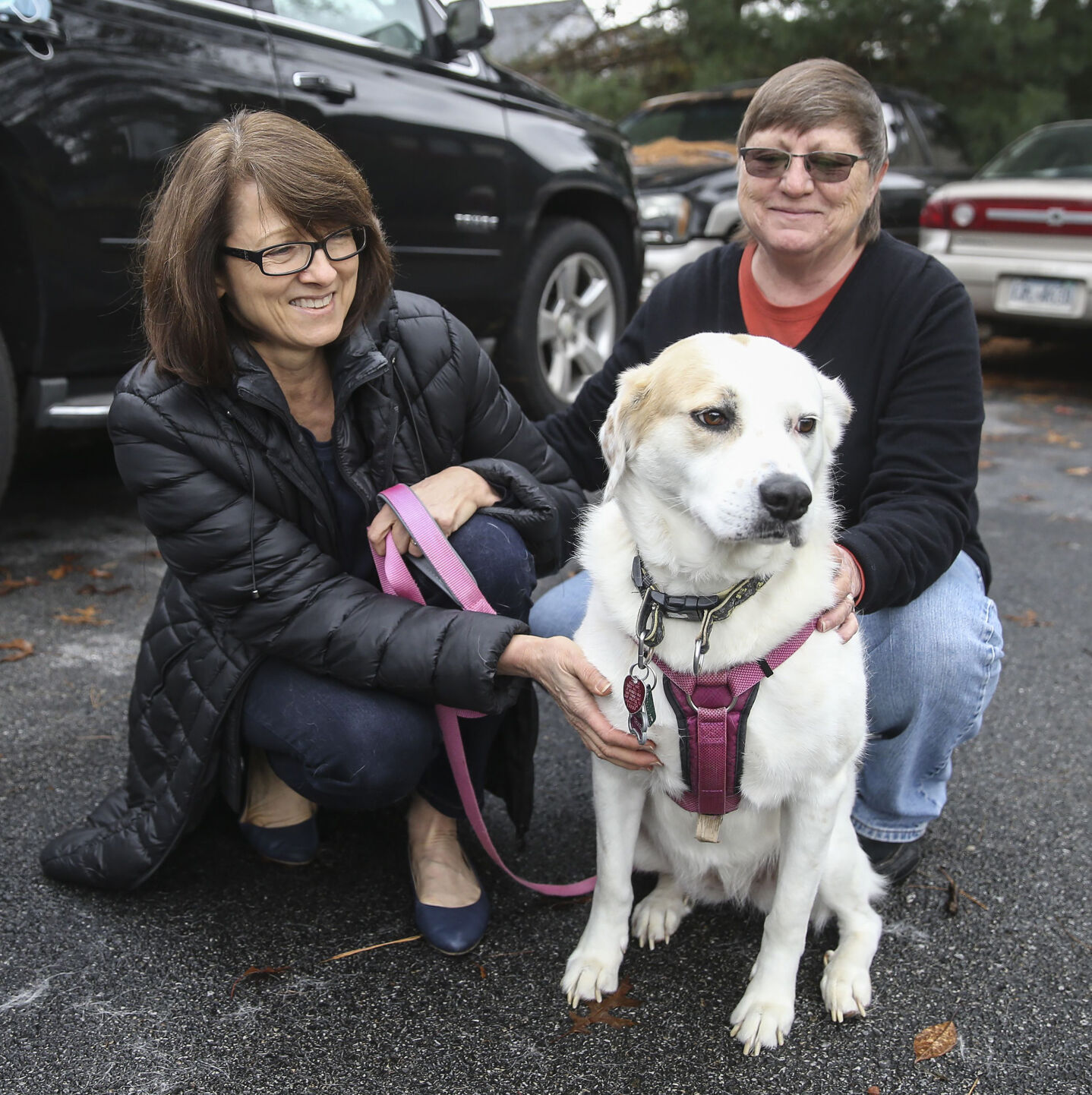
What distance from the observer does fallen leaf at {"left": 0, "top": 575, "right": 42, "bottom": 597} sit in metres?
3.37

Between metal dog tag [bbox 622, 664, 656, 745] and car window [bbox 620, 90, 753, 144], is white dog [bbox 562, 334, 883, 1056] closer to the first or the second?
metal dog tag [bbox 622, 664, 656, 745]

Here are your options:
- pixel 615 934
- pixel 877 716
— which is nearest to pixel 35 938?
pixel 615 934

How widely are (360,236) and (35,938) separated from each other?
1.49 meters

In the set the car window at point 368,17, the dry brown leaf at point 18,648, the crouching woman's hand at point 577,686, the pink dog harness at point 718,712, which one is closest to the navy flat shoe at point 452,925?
the crouching woman's hand at point 577,686

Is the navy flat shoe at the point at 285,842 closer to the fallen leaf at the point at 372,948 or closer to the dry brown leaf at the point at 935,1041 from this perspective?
the fallen leaf at the point at 372,948

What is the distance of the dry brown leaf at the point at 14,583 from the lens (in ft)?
11.0

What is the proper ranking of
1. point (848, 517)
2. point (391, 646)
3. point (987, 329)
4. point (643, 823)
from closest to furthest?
point (391, 646), point (643, 823), point (848, 517), point (987, 329)

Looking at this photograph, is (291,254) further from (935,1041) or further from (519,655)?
(935,1041)

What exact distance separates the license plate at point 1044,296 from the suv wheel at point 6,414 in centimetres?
586

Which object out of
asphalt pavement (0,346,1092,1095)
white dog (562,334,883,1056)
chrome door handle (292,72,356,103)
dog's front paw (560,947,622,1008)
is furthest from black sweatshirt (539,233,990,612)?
chrome door handle (292,72,356,103)

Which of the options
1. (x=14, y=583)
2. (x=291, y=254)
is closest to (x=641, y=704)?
(x=291, y=254)

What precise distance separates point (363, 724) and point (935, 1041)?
1148 millimetres

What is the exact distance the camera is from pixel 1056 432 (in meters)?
6.04

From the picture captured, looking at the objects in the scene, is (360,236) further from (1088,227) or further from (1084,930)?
(1088,227)
